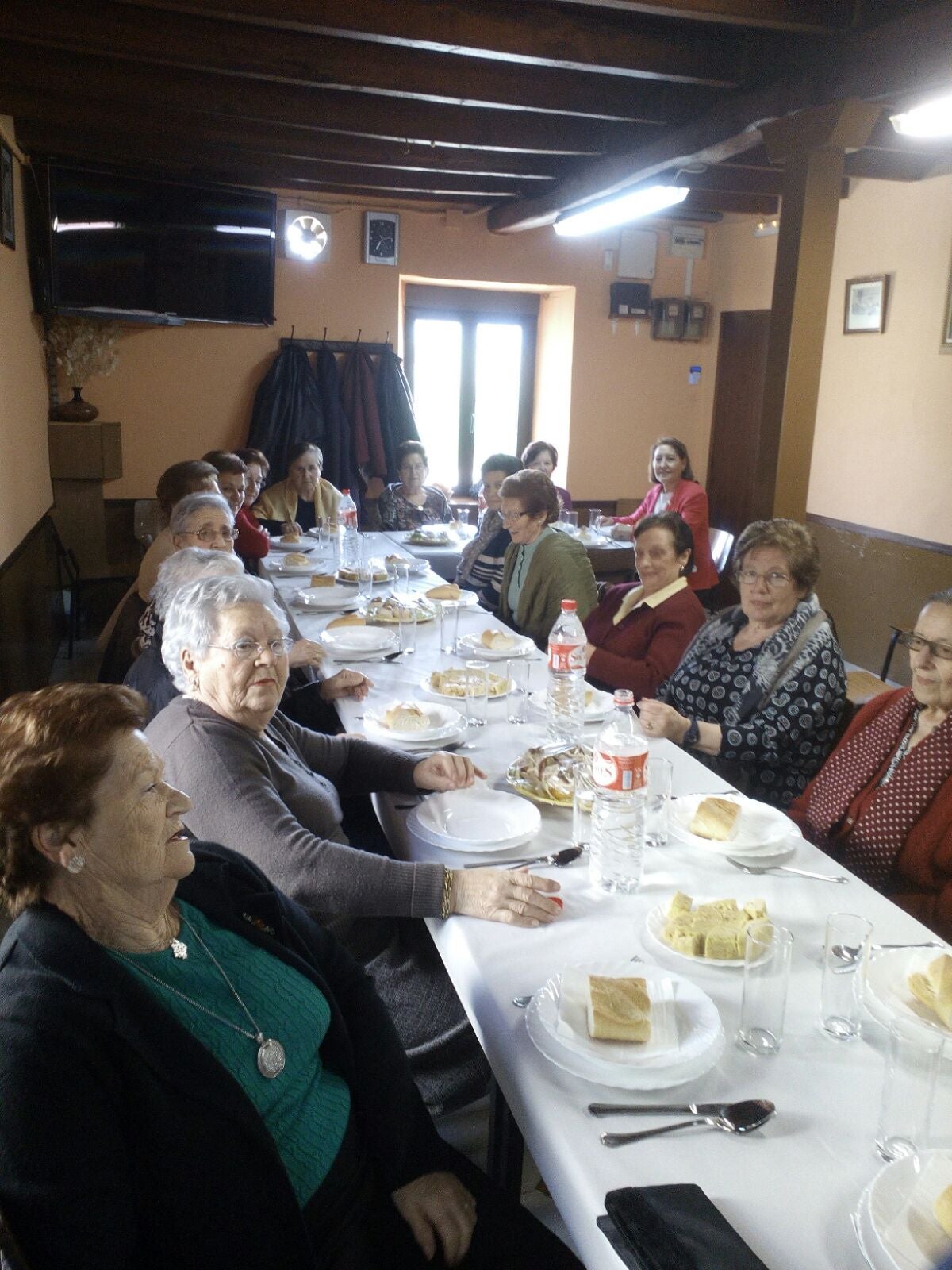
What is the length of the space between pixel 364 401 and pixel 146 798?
6.25 metres

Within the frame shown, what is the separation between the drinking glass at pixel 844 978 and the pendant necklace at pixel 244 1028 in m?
0.73

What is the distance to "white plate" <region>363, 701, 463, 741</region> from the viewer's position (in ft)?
7.43

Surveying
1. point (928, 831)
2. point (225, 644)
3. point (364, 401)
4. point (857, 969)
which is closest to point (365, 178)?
point (364, 401)

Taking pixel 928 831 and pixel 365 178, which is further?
pixel 365 178

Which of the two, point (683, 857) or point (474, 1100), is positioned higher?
point (683, 857)

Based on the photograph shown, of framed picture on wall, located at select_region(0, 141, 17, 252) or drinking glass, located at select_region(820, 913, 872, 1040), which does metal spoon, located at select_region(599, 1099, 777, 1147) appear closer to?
drinking glass, located at select_region(820, 913, 872, 1040)

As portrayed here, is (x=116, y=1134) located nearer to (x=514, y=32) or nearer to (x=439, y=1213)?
(x=439, y=1213)

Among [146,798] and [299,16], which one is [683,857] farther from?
[299,16]

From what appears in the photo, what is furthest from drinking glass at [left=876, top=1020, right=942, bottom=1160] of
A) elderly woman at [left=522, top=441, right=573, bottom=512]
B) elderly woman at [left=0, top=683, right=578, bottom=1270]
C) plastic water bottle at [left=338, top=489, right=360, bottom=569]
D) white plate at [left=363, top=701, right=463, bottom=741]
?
elderly woman at [left=522, top=441, right=573, bottom=512]

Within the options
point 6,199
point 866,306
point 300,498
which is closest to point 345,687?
point 6,199

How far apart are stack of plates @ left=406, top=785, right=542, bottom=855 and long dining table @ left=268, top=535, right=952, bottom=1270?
27 mm

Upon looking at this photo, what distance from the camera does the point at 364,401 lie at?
23.4 ft

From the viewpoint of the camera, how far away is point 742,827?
5.94ft

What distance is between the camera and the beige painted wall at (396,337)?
682 centimetres
